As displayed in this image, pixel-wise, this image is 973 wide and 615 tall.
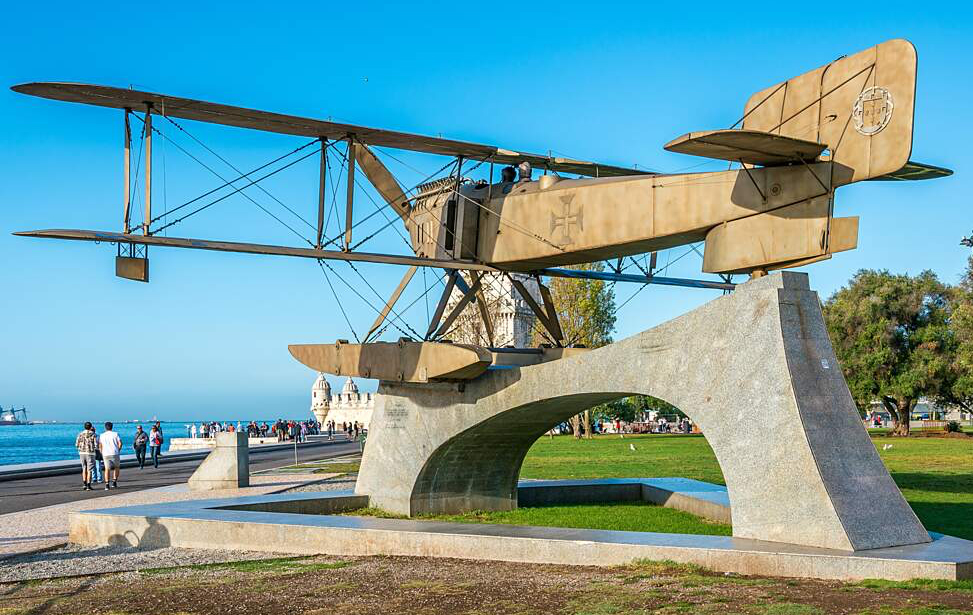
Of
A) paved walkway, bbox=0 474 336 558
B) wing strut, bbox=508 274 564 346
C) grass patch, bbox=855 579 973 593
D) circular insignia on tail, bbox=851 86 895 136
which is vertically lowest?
paved walkway, bbox=0 474 336 558

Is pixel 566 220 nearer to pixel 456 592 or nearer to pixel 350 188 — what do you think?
pixel 350 188

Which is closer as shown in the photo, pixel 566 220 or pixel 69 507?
pixel 566 220

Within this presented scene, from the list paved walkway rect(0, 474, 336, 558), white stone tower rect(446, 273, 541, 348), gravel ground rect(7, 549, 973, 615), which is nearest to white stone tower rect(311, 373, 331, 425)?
white stone tower rect(446, 273, 541, 348)

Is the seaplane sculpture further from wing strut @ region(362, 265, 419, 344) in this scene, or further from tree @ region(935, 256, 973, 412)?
tree @ region(935, 256, 973, 412)

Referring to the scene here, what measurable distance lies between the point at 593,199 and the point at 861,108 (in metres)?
4.70

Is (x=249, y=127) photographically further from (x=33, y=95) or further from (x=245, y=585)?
(x=245, y=585)

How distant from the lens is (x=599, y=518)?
17.2 meters

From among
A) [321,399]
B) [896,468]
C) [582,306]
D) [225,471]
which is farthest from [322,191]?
[321,399]

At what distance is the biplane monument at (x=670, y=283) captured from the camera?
12.0 meters

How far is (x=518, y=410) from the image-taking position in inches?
646

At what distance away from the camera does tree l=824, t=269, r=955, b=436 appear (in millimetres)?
59188

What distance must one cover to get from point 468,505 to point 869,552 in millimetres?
8650

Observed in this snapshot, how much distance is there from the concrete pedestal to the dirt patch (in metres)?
14.3

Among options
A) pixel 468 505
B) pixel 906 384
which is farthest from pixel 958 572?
pixel 906 384
